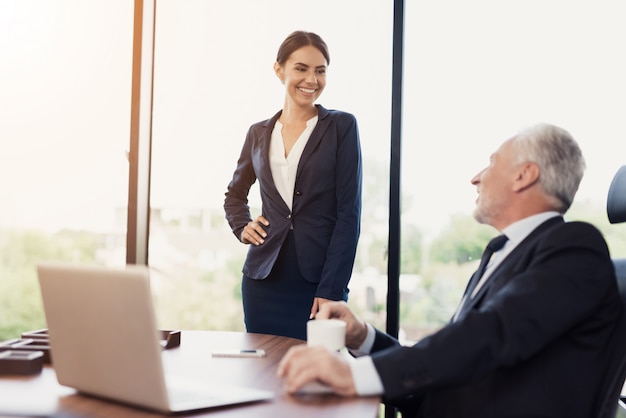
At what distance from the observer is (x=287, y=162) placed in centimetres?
302

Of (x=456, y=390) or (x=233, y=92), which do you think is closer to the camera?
(x=456, y=390)

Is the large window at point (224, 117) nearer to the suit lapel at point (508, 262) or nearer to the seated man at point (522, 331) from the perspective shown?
the seated man at point (522, 331)

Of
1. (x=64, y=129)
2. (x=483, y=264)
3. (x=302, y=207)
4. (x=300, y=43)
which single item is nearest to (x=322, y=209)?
(x=302, y=207)

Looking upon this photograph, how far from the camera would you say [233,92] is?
3.62m

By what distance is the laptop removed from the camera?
46.3 inches

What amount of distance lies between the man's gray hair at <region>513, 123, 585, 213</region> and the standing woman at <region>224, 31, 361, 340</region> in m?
1.21

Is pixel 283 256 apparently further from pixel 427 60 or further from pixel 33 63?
pixel 33 63

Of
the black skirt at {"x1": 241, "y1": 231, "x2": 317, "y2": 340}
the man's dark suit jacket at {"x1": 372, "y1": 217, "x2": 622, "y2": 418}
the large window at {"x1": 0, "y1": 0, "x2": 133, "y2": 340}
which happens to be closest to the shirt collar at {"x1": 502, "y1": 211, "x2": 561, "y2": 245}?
the man's dark suit jacket at {"x1": 372, "y1": 217, "x2": 622, "y2": 418}

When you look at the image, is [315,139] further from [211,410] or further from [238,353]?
[211,410]

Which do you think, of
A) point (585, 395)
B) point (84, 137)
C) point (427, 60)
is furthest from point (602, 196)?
point (84, 137)

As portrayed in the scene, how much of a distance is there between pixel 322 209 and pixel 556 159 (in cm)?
133

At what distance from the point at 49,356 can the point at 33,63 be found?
96.7 inches

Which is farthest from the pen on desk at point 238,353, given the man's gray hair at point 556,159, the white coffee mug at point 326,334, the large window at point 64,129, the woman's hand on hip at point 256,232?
the large window at point 64,129

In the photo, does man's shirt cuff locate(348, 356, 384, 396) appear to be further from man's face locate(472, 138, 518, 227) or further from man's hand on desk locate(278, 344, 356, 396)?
man's face locate(472, 138, 518, 227)
